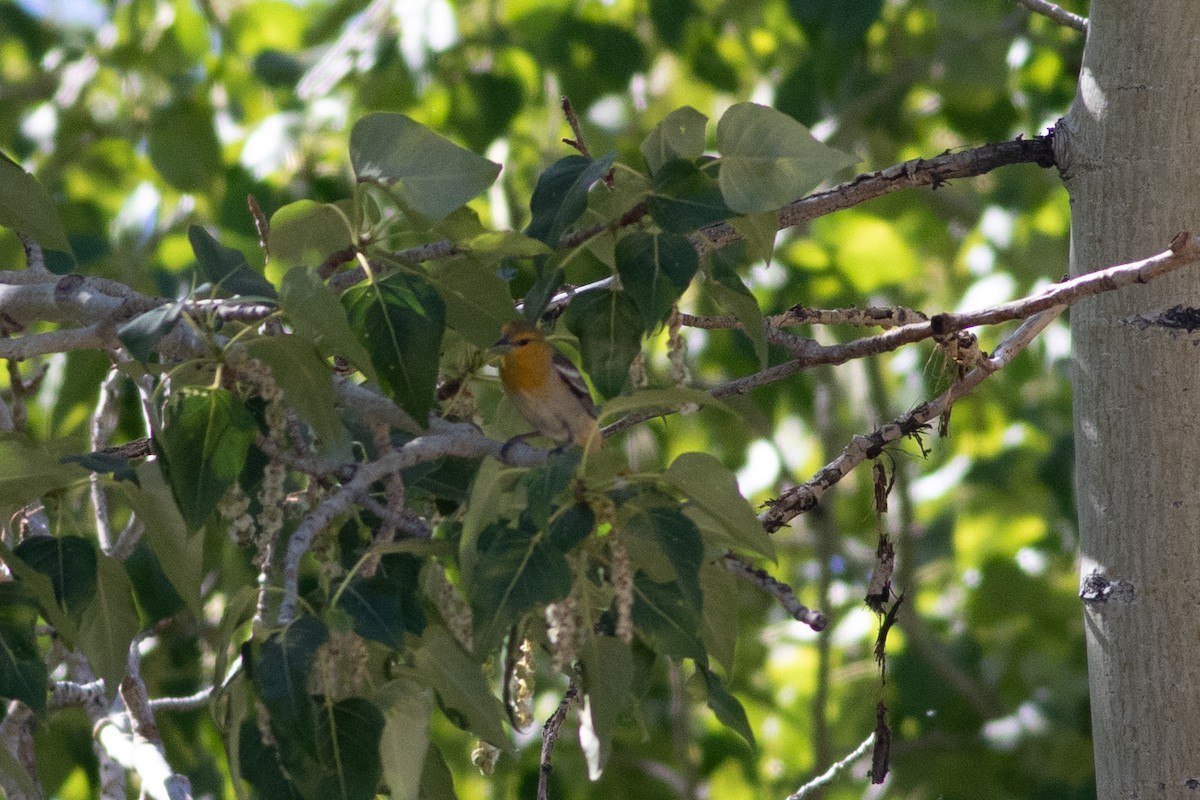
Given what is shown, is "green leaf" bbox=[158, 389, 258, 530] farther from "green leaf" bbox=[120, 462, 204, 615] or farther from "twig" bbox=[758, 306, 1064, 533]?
"twig" bbox=[758, 306, 1064, 533]

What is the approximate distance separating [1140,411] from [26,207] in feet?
5.06

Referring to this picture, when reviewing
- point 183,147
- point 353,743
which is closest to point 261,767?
point 353,743

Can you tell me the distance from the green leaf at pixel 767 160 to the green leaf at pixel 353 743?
70 centimetres

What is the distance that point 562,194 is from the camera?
60.8 inches

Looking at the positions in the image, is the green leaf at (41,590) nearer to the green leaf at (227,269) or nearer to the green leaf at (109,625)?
the green leaf at (109,625)

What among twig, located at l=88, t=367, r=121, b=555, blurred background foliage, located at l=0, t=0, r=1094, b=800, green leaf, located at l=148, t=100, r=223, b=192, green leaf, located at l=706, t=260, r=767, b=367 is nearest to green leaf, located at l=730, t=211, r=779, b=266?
green leaf, located at l=706, t=260, r=767, b=367

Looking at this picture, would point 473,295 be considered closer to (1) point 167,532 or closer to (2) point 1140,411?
(1) point 167,532

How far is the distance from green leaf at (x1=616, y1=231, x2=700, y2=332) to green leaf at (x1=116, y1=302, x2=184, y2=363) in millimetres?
502

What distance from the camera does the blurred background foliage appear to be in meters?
4.85

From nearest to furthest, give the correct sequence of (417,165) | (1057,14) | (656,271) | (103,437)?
1. (656,271)
2. (417,165)
3. (1057,14)
4. (103,437)

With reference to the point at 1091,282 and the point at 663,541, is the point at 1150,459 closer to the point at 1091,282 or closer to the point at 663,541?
the point at 1091,282

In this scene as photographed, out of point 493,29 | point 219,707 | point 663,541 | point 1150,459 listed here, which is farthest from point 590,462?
point 493,29

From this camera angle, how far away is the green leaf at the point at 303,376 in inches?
58.5

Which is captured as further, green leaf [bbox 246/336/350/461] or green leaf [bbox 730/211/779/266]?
green leaf [bbox 730/211/779/266]
